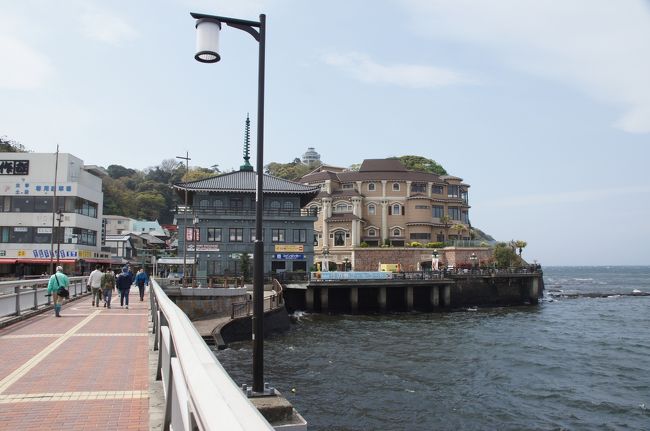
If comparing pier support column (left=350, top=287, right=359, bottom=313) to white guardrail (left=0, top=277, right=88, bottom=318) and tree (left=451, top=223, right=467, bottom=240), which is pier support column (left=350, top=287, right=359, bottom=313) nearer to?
white guardrail (left=0, top=277, right=88, bottom=318)

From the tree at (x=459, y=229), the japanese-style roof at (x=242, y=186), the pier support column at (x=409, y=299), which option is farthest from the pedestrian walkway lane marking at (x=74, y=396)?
the tree at (x=459, y=229)

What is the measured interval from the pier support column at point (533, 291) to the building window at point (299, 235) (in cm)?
2398

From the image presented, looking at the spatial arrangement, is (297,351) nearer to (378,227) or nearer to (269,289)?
(269,289)

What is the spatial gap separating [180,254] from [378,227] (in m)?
33.7

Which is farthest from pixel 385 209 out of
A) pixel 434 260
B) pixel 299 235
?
pixel 299 235

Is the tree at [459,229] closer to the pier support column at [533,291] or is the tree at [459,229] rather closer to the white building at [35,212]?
the pier support column at [533,291]

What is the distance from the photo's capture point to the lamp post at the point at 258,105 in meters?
7.02

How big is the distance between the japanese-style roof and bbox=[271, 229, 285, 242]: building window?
150 inches

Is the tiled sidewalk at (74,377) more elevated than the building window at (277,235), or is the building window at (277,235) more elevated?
the building window at (277,235)

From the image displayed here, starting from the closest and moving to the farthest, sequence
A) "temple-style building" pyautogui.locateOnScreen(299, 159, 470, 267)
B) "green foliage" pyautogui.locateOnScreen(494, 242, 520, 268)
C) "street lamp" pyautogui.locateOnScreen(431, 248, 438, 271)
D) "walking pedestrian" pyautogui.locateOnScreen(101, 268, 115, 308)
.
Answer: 1. "walking pedestrian" pyautogui.locateOnScreen(101, 268, 115, 308)
2. "street lamp" pyautogui.locateOnScreen(431, 248, 438, 271)
3. "green foliage" pyautogui.locateOnScreen(494, 242, 520, 268)
4. "temple-style building" pyautogui.locateOnScreen(299, 159, 470, 267)

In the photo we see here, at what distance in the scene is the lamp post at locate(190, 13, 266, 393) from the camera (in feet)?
23.0

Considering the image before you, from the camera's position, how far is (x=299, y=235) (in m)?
50.5

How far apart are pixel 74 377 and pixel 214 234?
41.9 m

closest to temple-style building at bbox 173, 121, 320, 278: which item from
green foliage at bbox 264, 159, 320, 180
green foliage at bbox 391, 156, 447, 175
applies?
green foliage at bbox 391, 156, 447, 175
